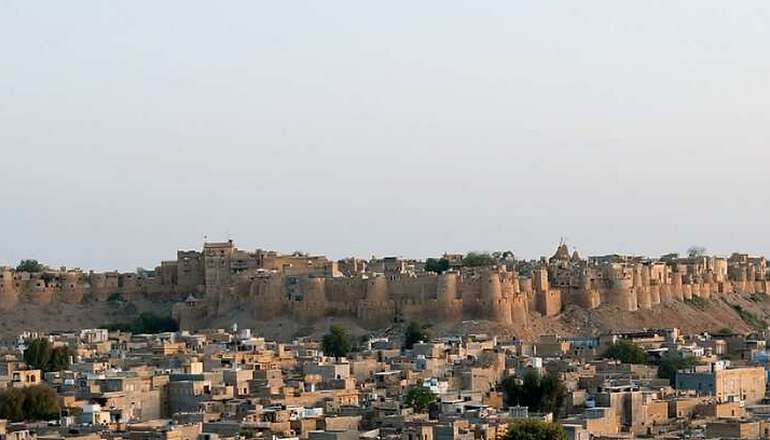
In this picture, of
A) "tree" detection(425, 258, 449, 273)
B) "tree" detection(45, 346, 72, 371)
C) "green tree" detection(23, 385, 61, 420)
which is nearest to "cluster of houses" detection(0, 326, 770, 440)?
"green tree" detection(23, 385, 61, 420)

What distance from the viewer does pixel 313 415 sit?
2736 cm

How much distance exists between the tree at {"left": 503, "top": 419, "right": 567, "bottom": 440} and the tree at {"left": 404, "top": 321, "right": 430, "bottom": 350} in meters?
23.1

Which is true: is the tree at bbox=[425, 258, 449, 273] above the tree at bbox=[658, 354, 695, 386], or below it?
above

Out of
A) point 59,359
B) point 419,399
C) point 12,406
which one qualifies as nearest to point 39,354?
point 59,359

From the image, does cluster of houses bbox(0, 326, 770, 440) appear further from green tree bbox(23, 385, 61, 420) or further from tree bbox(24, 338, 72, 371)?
tree bbox(24, 338, 72, 371)

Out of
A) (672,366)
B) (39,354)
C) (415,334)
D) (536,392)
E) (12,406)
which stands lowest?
(12,406)

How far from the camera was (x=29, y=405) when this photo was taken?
28797 mm

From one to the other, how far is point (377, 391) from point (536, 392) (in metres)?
2.91

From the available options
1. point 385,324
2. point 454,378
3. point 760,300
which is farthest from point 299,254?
point 454,378

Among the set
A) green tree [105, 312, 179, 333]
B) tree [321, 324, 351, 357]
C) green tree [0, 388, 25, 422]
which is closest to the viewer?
green tree [0, 388, 25, 422]

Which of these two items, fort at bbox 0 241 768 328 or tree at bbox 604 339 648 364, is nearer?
tree at bbox 604 339 648 364

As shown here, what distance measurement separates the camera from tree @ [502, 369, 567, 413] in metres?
30.4

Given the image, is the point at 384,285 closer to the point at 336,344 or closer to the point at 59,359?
the point at 336,344

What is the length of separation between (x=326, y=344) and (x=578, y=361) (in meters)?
9.66
